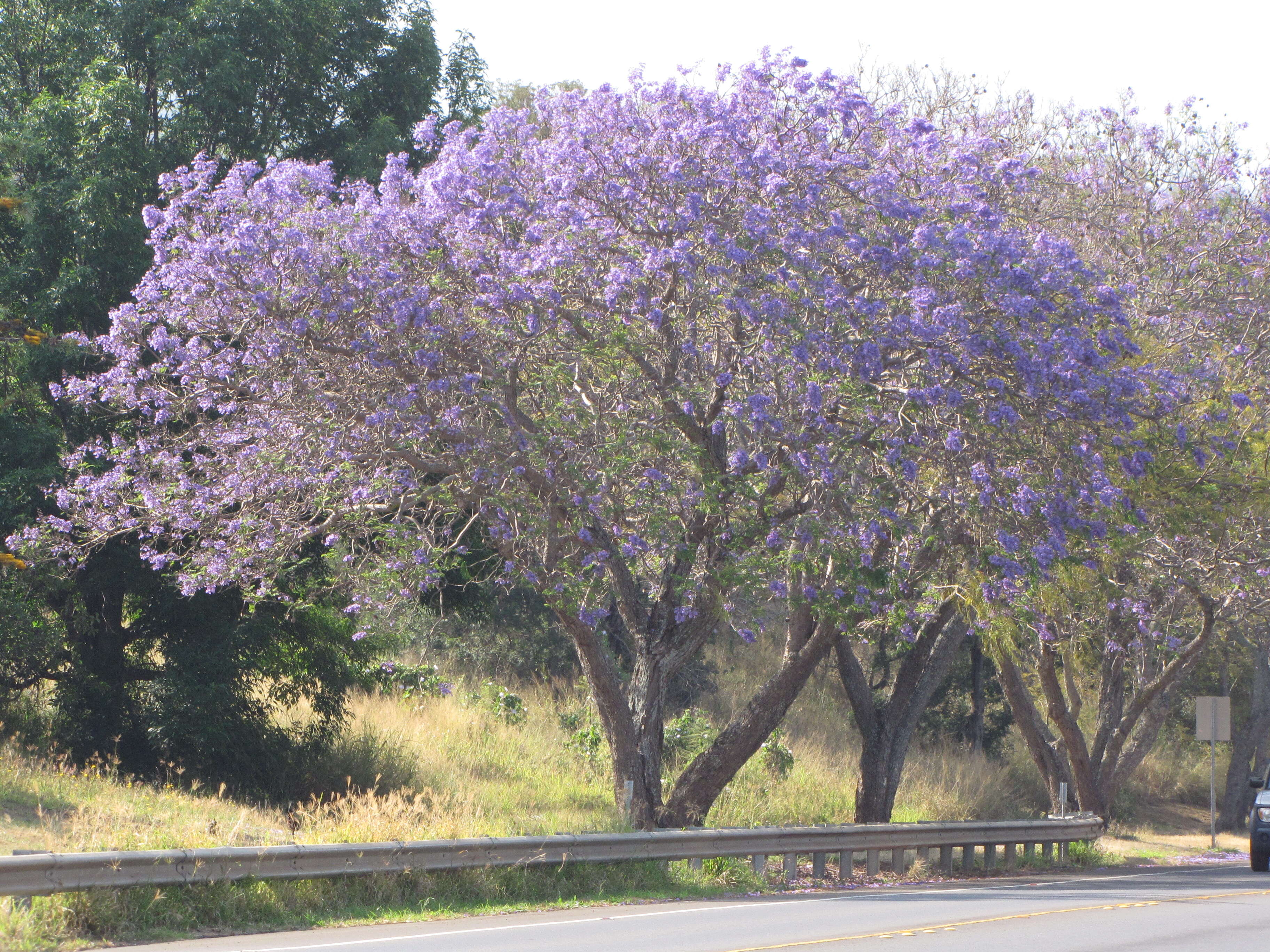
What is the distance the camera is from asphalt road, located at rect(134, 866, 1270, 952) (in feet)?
32.3

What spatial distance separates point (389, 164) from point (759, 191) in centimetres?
422

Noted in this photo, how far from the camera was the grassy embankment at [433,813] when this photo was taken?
10562 millimetres

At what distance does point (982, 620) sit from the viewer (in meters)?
18.1

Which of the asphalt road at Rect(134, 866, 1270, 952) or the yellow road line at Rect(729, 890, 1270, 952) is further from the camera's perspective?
the yellow road line at Rect(729, 890, 1270, 952)

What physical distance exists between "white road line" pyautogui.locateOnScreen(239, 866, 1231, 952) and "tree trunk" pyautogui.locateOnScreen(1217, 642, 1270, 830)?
15.1 m

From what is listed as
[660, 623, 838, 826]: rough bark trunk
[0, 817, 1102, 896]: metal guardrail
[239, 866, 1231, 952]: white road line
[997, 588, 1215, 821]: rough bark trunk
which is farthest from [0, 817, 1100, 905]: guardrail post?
[997, 588, 1215, 821]: rough bark trunk

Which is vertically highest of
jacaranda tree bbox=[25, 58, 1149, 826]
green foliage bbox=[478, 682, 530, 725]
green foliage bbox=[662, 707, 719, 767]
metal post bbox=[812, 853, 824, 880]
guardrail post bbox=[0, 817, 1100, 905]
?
jacaranda tree bbox=[25, 58, 1149, 826]

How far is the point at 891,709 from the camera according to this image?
20859 millimetres

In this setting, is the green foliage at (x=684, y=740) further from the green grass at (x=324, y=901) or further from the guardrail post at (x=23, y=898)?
the guardrail post at (x=23, y=898)

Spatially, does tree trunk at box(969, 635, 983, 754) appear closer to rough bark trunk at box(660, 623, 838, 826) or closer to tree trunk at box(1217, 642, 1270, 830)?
tree trunk at box(1217, 642, 1270, 830)

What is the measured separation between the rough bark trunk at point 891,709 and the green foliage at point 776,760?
10.1 ft

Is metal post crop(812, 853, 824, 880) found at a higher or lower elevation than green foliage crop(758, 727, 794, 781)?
lower

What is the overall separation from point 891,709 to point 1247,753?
17336 millimetres

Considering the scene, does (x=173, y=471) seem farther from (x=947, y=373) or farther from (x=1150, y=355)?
(x=1150, y=355)
